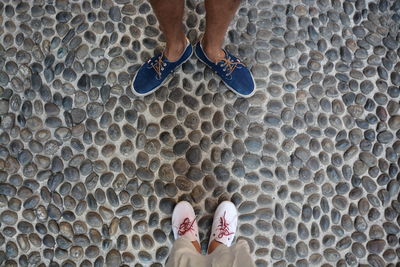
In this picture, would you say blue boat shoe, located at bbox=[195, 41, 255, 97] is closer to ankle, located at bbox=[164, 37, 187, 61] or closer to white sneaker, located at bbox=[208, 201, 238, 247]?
ankle, located at bbox=[164, 37, 187, 61]

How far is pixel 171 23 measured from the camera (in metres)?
1.07

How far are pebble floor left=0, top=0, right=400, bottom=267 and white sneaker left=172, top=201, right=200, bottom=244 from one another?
0.04 metres

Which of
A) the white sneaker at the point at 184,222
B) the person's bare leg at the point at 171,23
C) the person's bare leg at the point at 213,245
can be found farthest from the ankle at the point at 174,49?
the person's bare leg at the point at 213,245

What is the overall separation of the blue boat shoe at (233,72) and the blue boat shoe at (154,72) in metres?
0.05

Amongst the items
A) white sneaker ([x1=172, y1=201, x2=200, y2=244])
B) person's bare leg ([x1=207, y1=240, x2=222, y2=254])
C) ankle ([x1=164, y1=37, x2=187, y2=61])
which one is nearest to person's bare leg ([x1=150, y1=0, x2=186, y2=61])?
ankle ([x1=164, y1=37, x2=187, y2=61])

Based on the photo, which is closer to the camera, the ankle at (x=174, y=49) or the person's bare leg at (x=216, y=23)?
the person's bare leg at (x=216, y=23)

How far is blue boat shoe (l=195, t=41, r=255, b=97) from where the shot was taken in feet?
4.15

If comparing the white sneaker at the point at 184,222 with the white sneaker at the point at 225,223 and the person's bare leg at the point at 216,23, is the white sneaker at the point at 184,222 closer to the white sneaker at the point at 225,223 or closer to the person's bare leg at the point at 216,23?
the white sneaker at the point at 225,223

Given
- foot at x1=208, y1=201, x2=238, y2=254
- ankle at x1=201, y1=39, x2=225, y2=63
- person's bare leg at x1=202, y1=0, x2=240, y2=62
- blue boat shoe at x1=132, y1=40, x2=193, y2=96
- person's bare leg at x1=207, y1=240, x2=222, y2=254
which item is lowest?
person's bare leg at x1=207, y1=240, x2=222, y2=254

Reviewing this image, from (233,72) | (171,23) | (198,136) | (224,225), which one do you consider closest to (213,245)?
(224,225)

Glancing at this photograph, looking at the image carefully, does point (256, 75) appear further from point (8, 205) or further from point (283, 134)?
point (8, 205)

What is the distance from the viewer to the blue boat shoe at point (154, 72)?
125 cm

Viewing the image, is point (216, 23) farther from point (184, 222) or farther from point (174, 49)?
point (184, 222)

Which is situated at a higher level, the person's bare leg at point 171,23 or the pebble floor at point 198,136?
the person's bare leg at point 171,23
